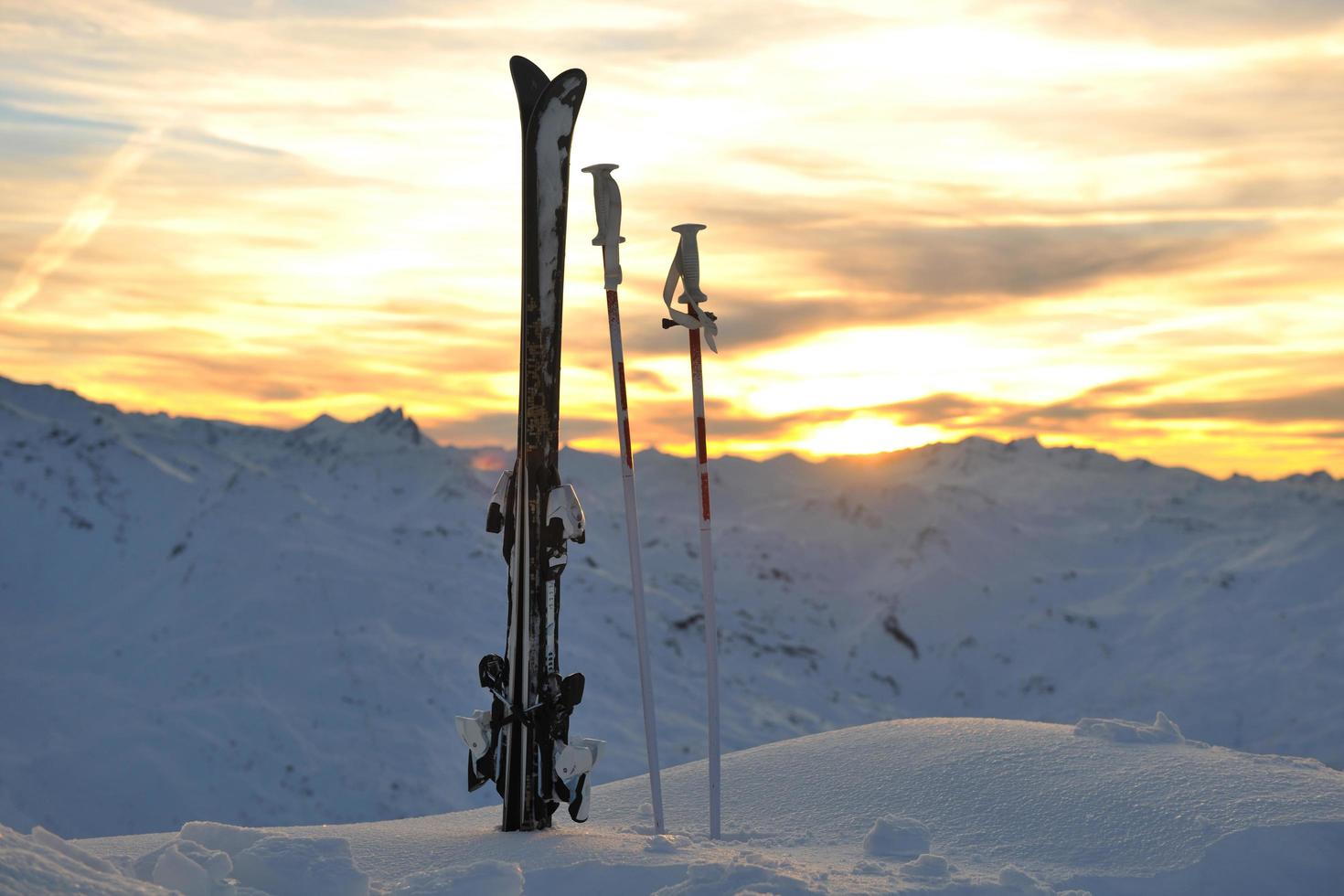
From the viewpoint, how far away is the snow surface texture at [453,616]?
16.8m

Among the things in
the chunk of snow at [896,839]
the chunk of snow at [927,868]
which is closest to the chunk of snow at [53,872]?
the chunk of snow at [927,868]

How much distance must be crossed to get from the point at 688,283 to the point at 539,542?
1818 millimetres

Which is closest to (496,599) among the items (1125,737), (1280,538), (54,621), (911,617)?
(54,621)

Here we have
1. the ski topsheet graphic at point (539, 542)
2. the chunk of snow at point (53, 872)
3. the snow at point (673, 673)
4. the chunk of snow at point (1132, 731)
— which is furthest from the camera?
the chunk of snow at point (1132, 731)

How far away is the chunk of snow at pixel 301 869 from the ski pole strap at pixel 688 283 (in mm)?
3398

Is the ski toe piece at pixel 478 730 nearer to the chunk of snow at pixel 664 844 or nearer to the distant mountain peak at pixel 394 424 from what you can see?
the chunk of snow at pixel 664 844

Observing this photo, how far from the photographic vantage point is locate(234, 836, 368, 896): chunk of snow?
5777 millimetres

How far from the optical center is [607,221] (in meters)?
7.25

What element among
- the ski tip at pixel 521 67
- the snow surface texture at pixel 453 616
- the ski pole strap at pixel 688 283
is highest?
the ski tip at pixel 521 67

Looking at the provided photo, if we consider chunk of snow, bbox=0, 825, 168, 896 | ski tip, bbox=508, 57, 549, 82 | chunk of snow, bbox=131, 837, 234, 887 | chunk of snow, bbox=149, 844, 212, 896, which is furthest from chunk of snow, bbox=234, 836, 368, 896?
ski tip, bbox=508, 57, 549, 82

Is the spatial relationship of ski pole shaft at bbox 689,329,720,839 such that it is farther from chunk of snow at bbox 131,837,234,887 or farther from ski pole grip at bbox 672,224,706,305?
chunk of snow at bbox 131,837,234,887

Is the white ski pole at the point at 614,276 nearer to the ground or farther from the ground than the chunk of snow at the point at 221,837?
farther from the ground

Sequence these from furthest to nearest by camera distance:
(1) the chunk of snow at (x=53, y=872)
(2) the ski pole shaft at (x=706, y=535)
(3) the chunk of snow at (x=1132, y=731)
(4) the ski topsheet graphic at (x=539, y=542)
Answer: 1. (3) the chunk of snow at (x=1132, y=731)
2. (4) the ski topsheet graphic at (x=539, y=542)
3. (2) the ski pole shaft at (x=706, y=535)
4. (1) the chunk of snow at (x=53, y=872)

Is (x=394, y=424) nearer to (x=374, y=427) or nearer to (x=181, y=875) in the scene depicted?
(x=374, y=427)
